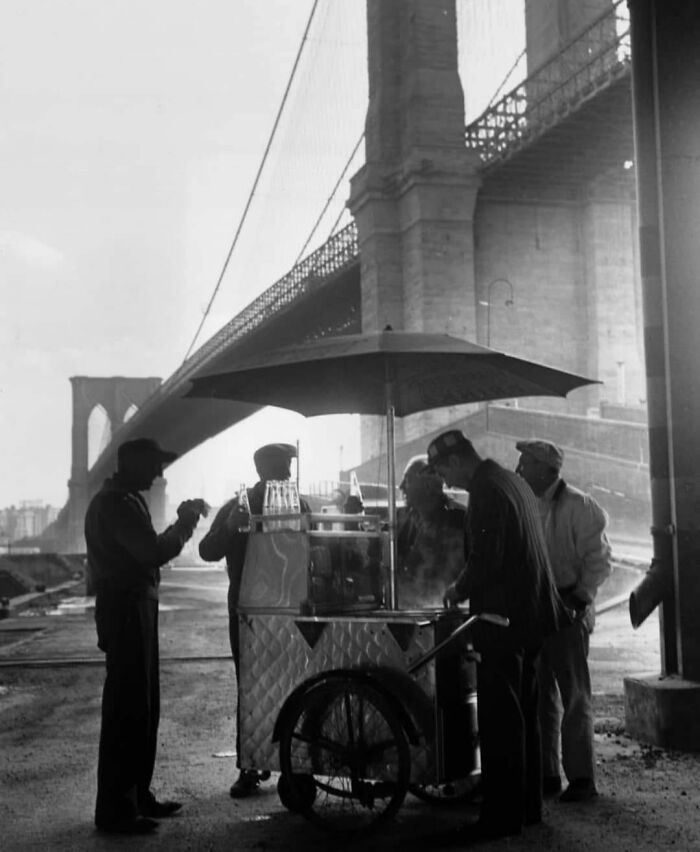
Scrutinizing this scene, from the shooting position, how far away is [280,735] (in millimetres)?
4410

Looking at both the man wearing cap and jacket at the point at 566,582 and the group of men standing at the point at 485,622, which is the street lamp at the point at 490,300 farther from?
the group of men standing at the point at 485,622

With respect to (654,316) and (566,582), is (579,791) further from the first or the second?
(654,316)

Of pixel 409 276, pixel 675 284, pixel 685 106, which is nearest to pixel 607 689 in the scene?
pixel 675 284

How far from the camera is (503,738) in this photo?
4.25 m

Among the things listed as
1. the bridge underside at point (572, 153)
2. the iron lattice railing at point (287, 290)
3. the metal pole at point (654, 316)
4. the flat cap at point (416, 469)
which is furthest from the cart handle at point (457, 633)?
the iron lattice railing at point (287, 290)

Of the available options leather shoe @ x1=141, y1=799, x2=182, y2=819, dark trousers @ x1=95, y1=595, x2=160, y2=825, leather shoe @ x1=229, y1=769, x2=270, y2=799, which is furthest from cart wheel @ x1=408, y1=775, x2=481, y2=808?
dark trousers @ x1=95, y1=595, x2=160, y2=825

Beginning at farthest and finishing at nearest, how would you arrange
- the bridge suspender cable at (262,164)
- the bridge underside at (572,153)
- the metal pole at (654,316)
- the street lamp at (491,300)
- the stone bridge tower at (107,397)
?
the stone bridge tower at (107,397)
the bridge suspender cable at (262,164)
the street lamp at (491,300)
the bridge underside at (572,153)
the metal pole at (654,316)

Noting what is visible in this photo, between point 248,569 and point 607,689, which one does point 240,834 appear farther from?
point 607,689

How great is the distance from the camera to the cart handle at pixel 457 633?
423 cm

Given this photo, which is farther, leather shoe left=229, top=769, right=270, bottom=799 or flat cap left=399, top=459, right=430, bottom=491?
leather shoe left=229, top=769, right=270, bottom=799

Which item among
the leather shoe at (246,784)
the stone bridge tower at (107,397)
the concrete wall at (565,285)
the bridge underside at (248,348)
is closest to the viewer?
the leather shoe at (246,784)

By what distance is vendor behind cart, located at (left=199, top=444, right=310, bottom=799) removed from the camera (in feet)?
16.1

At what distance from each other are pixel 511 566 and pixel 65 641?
7928mm

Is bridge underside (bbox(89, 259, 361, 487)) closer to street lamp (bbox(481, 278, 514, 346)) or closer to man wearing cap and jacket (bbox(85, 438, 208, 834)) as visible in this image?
street lamp (bbox(481, 278, 514, 346))
